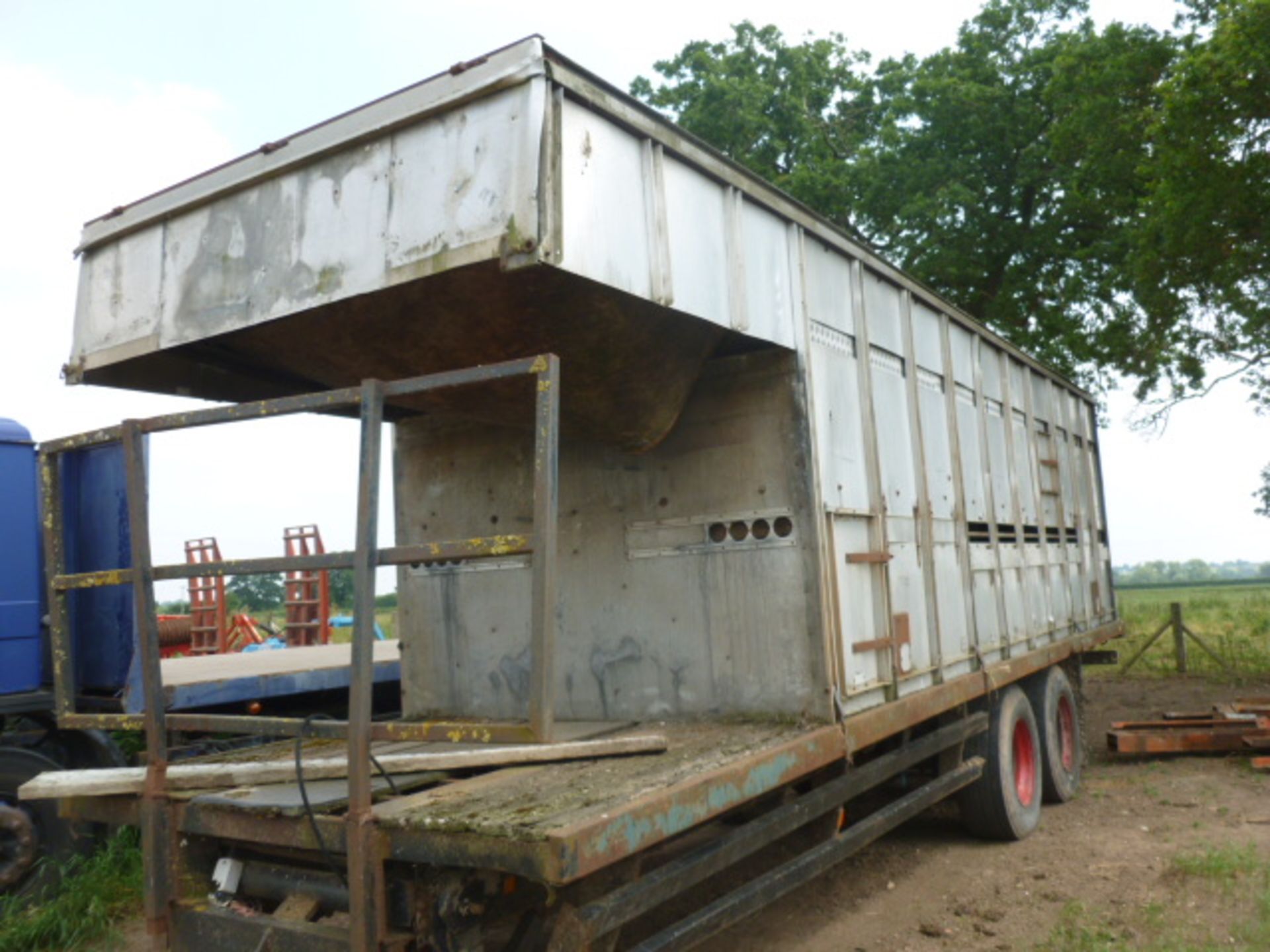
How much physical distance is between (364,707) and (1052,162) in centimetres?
1535

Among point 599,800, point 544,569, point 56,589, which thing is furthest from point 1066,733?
point 56,589

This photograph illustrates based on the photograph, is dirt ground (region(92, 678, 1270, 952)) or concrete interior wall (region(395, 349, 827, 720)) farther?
dirt ground (region(92, 678, 1270, 952))

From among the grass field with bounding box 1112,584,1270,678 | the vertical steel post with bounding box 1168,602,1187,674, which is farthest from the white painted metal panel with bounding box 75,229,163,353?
the vertical steel post with bounding box 1168,602,1187,674

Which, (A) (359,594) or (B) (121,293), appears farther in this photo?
(B) (121,293)

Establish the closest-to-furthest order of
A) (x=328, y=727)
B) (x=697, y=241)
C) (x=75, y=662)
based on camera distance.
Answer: (x=328, y=727) < (x=697, y=241) < (x=75, y=662)

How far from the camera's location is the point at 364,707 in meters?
2.83

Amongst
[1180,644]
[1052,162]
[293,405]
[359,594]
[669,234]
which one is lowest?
[1180,644]

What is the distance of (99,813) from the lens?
351 centimetres

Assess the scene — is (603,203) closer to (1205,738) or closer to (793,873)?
(793,873)

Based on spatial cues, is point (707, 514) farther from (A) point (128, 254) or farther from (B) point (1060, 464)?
(B) point (1060, 464)

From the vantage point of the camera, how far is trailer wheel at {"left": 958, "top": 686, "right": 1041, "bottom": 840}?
Result: 6328mm

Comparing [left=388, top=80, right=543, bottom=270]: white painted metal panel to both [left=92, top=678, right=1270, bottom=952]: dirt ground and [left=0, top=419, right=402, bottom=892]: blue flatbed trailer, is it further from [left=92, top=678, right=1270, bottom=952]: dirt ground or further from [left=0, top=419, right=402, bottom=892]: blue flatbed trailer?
[left=92, top=678, right=1270, bottom=952]: dirt ground

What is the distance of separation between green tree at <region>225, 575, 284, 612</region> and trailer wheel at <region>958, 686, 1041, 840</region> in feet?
28.0

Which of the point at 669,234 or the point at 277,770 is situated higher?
the point at 669,234
